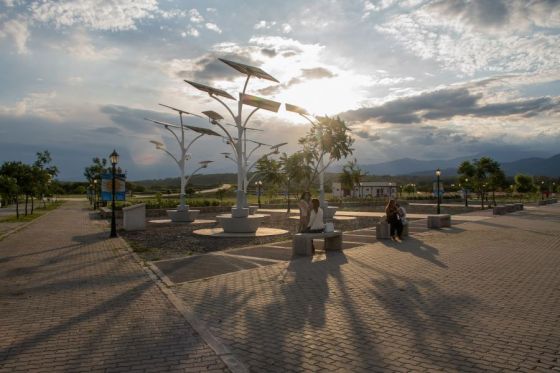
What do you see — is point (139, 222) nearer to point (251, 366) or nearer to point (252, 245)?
point (252, 245)

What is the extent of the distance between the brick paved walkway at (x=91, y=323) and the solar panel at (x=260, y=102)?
10.8 m

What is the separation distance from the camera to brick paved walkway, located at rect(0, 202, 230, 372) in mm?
4570

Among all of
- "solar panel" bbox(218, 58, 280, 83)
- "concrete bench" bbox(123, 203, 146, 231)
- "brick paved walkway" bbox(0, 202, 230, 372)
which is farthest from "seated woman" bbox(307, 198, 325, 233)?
"concrete bench" bbox(123, 203, 146, 231)

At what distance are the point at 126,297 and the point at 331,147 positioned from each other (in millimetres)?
25890

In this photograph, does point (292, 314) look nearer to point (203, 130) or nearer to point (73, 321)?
point (73, 321)

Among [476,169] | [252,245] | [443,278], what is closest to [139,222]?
[252,245]

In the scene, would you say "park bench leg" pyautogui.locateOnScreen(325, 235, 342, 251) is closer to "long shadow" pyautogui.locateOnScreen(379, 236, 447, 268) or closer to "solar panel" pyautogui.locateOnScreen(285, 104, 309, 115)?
"long shadow" pyautogui.locateOnScreen(379, 236, 447, 268)

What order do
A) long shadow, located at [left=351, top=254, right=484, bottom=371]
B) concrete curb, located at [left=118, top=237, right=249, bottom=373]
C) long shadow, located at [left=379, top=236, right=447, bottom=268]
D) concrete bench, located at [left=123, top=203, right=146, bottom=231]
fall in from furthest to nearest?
concrete bench, located at [left=123, top=203, right=146, bottom=231], long shadow, located at [left=379, top=236, right=447, bottom=268], long shadow, located at [left=351, top=254, right=484, bottom=371], concrete curb, located at [left=118, top=237, right=249, bottom=373]

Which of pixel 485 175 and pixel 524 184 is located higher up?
pixel 485 175

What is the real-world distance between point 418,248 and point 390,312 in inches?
286

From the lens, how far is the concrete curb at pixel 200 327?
443 centimetres

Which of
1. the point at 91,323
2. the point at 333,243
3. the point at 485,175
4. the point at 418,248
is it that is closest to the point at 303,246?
the point at 333,243

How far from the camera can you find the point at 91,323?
590 centimetres

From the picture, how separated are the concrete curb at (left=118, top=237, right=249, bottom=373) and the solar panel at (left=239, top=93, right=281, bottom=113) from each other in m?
11.5
